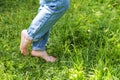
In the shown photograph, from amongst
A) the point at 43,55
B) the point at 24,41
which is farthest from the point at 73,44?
the point at 24,41

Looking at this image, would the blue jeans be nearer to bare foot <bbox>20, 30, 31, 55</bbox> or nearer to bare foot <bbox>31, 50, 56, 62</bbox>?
bare foot <bbox>20, 30, 31, 55</bbox>

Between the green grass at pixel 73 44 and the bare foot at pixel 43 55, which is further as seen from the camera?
the bare foot at pixel 43 55

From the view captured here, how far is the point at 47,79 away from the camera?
10.0 ft

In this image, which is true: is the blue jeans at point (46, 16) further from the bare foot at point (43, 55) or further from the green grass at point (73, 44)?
the green grass at point (73, 44)

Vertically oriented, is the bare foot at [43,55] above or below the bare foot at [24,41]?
below

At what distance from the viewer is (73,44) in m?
3.57

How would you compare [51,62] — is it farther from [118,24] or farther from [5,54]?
[118,24]

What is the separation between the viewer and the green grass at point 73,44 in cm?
309

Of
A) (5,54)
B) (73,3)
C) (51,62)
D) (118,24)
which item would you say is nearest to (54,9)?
(51,62)

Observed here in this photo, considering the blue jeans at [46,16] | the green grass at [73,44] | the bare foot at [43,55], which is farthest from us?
the bare foot at [43,55]

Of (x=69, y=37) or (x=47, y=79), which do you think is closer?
(x=47, y=79)

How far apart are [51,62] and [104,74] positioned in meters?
0.57

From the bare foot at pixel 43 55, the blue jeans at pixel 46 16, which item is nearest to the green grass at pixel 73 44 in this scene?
the bare foot at pixel 43 55

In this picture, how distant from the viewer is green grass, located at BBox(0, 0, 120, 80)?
309 centimetres
